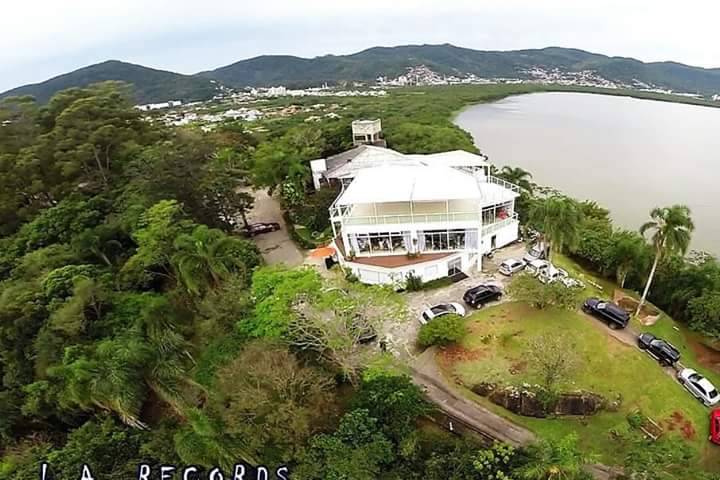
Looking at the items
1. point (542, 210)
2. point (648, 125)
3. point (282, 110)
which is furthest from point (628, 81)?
point (542, 210)

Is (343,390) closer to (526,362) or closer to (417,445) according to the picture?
(417,445)

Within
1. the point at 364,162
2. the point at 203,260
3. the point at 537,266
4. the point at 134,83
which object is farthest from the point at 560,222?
the point at 134,83

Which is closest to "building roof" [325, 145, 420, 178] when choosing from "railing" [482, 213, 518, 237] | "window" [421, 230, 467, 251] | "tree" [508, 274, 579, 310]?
"railing" [482, 213, 518, 237]

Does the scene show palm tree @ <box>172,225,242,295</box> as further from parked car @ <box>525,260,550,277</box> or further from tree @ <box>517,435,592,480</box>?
parked car @ <box>525,260,550,277</box>

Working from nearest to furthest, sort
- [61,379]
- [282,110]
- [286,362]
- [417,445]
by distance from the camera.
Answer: [417,445] < [286,362] < [61,379] < [282,110]

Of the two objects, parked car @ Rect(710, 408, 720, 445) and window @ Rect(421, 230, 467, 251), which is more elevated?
window @ Rect(421, 230, 467, 251)

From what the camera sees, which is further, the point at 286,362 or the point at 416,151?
the point at 416,151
